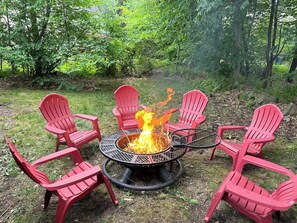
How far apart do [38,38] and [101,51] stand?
2.00m

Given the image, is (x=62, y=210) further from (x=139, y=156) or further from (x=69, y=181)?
(x=139, y=156)

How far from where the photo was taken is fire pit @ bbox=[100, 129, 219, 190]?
265 centimetres

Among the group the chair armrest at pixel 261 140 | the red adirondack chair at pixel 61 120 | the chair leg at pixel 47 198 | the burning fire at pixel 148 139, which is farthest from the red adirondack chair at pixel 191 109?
the chair leg at pixel 47 198

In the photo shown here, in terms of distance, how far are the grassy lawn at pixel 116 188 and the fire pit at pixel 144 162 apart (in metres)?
0.11

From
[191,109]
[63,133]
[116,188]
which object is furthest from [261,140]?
[63,133]

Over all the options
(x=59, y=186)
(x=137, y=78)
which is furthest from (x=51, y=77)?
(x=59, y=186)

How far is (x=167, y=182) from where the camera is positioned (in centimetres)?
283

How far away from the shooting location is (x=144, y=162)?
2576 millimetres

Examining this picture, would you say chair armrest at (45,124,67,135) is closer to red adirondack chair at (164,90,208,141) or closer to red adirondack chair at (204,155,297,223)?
red adirondack chair at (164,90,208,141)

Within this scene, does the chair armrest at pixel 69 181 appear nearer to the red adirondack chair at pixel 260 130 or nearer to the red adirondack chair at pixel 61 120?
the red adirondack chair at pixel 61 120

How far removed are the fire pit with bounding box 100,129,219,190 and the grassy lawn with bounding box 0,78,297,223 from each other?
4.4 inches

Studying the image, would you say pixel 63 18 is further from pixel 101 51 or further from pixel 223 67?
pixel 223 67

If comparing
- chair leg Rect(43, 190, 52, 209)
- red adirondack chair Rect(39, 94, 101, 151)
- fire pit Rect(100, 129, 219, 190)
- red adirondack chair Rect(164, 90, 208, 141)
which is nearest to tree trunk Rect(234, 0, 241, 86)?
red adirondack chair Rect(164, 90, 208, 141)

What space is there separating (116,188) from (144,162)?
54 centimetres
